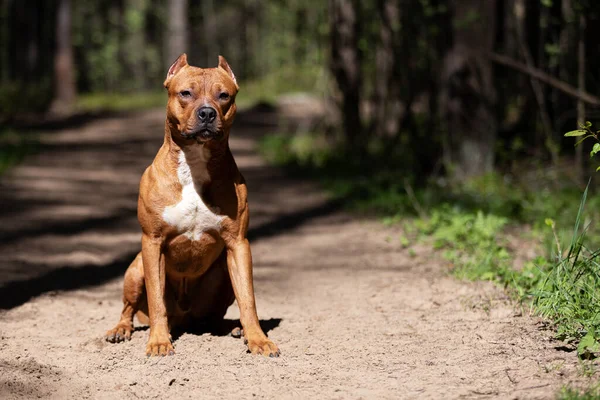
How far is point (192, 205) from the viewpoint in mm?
4297

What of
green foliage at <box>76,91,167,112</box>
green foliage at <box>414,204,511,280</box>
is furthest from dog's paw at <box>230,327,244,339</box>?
green foliage at <box>76,91,167,112</box>

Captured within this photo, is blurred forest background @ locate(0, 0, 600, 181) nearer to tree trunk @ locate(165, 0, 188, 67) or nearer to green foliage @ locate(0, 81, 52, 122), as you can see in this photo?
green foliage @ locate(0, 81, 52, 122)

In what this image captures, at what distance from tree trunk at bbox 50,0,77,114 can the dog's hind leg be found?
18.6 metres

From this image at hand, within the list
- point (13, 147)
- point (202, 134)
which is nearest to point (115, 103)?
point (13, 147)

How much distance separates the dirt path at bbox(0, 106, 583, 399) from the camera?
3.75m

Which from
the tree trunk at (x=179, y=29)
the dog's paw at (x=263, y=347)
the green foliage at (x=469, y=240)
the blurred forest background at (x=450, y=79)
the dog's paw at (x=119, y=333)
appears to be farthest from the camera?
the tree trunk at (x=179, y=29)

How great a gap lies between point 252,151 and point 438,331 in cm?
1098

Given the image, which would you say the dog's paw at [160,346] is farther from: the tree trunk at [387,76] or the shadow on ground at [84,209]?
the tree trunk at [387,76]

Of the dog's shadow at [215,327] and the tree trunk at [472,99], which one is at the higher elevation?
the tree trunk at [472,99]

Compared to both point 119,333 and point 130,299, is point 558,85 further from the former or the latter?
point 119,333

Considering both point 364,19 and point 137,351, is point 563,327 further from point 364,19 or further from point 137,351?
point 364,19

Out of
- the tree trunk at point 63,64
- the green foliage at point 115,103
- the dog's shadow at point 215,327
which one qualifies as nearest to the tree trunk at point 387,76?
the dog's shadow at point 215,327

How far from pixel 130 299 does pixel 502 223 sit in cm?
342

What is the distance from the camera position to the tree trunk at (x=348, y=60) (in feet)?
44.8
